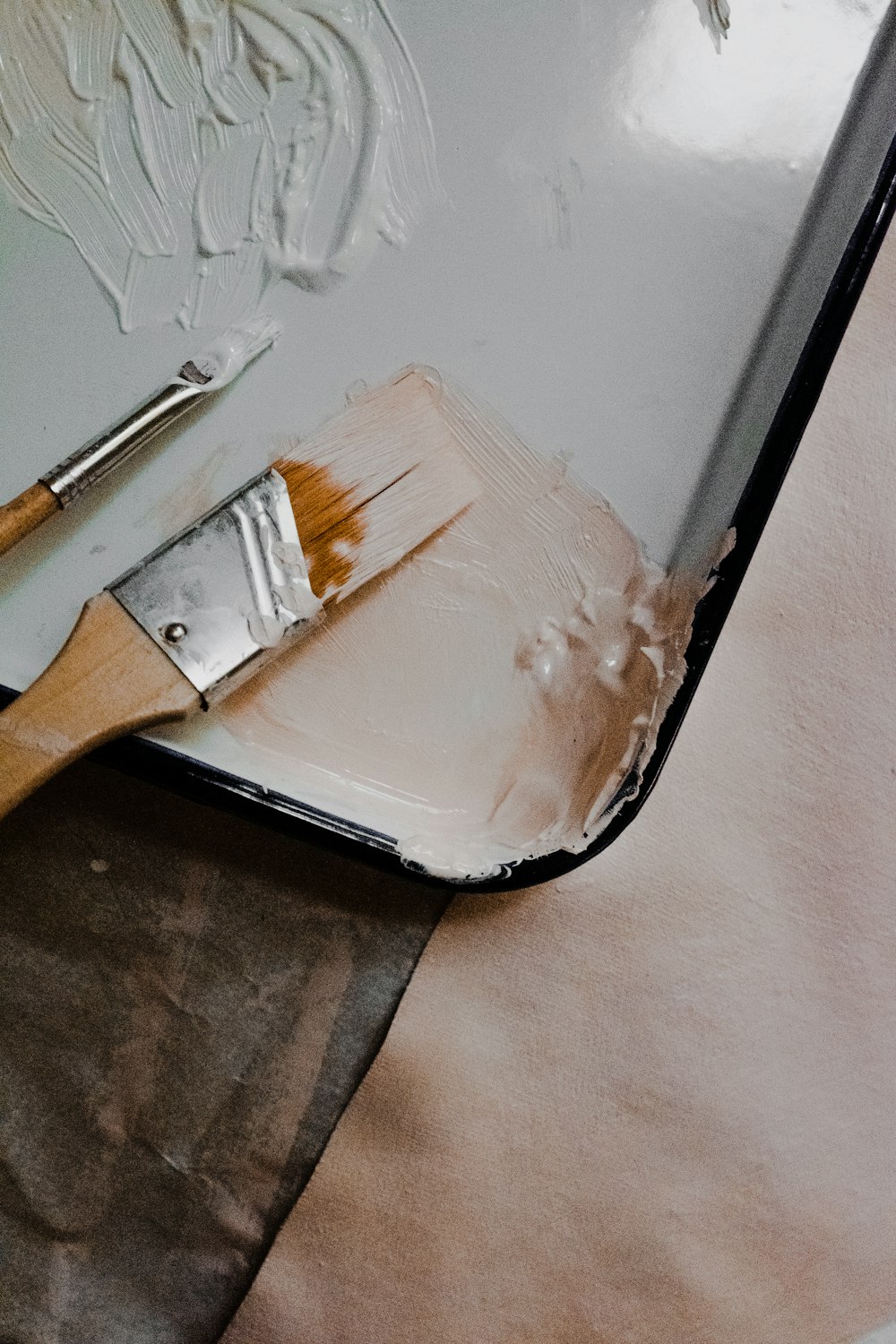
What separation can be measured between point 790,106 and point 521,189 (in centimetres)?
18

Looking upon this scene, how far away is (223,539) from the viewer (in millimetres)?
491

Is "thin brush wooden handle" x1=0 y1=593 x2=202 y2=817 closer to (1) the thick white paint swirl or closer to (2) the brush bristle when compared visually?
(2) the brush bristle

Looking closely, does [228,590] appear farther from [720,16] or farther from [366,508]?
[720,16]

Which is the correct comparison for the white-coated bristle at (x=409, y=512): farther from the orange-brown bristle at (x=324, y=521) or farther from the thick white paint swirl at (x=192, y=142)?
the thick white paint swirl at (x=192, y=142)

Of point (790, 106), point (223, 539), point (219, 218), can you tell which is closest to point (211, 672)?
point (223, 539)

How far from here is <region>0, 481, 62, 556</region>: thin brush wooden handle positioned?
480 millimetres

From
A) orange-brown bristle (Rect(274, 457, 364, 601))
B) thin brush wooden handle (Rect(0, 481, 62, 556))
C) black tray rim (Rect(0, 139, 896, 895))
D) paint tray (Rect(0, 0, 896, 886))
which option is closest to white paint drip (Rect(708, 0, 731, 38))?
paint tray (Rect(0, 0, 896, 886))

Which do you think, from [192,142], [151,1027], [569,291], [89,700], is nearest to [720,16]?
[569,291]

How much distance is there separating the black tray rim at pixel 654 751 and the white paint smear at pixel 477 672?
0.02 m

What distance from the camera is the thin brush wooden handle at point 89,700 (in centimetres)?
45

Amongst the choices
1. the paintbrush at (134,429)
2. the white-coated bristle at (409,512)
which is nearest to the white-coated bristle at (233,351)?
the paintbrush at (134,429)

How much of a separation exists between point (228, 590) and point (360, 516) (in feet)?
0.28

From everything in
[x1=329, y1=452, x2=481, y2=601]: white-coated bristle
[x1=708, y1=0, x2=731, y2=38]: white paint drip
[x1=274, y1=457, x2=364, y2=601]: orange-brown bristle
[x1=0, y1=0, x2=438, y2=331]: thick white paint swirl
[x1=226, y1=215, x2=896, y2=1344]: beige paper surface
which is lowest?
[x1=226, y1=215, x2=896, y2=1344]: beige paper surface

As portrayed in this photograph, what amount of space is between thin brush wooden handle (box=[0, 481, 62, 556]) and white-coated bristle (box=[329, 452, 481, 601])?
159 millimetres
